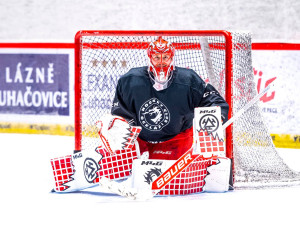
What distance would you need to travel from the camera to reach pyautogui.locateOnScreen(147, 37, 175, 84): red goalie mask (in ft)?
10.4

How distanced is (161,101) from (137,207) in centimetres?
75

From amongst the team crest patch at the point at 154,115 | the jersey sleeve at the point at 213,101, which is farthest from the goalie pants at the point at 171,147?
the jersey sleeve at the point at 213,101

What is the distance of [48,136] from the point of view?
597cm

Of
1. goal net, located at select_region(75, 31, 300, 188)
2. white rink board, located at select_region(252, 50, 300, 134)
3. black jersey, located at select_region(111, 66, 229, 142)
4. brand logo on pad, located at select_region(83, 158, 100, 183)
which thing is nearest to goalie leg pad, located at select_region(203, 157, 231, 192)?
goal net, located at select_region(75, 31, 300, 188)

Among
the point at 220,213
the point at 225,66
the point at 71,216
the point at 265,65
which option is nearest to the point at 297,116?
the point at 265,65

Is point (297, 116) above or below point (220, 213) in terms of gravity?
above

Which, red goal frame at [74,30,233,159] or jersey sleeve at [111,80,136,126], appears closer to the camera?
jersey sleeve at [111,80,136,126]

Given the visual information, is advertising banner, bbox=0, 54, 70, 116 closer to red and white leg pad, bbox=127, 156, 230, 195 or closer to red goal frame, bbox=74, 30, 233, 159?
red goal frame, bbox=74, 30, 233, 159

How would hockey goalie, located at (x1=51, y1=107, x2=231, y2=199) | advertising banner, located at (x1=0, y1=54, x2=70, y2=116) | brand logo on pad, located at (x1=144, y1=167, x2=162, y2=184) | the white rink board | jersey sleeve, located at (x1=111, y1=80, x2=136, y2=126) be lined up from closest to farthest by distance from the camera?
hockey goalie, located at (x1=51, y1=107, x2=231, y2=199), brand logo on pad, located at (x1=144, y1=167, x2=162, y2=184), jersey sleeve, located at (x1=111, y1=80, x2=136, y2=126), the white rink board, advertising banner, located at (x1=0, y1=54, x2=70, y2=116)

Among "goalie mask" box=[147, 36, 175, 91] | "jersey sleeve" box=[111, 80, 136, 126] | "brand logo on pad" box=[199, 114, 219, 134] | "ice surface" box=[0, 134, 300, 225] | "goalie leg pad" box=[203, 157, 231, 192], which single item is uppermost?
"goalie mask" box=[147, 36, 175, 91]

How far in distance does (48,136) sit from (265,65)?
267cm
